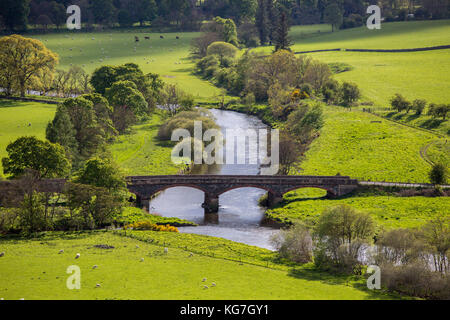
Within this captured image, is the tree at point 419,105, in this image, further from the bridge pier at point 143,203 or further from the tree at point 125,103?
the bridge pier at point 143,203

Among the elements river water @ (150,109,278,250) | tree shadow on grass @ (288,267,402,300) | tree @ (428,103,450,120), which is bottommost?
river water @ (150,109,278,250)

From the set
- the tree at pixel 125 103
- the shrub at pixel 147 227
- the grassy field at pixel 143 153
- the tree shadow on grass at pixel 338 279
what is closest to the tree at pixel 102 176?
the shrub at pixel 147 227

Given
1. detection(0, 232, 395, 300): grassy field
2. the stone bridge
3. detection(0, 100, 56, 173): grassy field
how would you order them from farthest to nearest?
detection(0, 100, 56, 173): grassy field
the stone bridge
detection(0, 232, 395, 300): grassy field

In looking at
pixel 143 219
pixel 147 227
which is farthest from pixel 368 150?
pixel 147 227

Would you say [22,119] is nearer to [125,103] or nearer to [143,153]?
[125,103]

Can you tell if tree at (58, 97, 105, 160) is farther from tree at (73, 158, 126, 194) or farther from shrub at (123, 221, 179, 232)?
shrub at (123, 221, 179, 232)

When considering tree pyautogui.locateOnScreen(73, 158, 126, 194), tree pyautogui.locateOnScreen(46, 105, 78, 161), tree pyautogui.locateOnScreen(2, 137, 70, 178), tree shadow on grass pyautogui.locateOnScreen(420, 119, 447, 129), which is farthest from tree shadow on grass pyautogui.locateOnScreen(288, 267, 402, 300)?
tree shadow on grass pyautogui.locateOnScreen(420, 119, 447, 129)

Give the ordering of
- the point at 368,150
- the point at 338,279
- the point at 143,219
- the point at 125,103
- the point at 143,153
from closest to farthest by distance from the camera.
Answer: the point at 338,279, the point at 143,219, the point at 368,150, the point at 143,153, the point at 125,103
